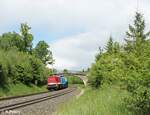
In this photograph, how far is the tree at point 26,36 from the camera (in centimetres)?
11614

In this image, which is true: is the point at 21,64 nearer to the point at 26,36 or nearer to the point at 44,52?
the point at 26,36

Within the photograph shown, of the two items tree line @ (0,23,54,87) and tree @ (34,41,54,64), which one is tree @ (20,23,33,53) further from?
tree @ (34,41,54,64)

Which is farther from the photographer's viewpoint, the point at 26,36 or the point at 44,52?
the point at 44,52

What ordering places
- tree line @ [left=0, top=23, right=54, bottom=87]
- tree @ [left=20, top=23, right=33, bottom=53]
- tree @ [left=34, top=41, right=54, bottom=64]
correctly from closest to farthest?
1. tree line @ [left=0, top=23, right=54, bottom=87]
2. tree @ [left=20, top=23, right=33, bottom=53]
3. tree @ [left=34, top=41, right=54, bottom=64]

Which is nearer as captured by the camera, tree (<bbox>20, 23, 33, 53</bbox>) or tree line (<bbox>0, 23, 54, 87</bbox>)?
tree line (<bbox>0, 23, 54, 87</bbox>)

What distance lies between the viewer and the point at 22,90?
64938 millimetres

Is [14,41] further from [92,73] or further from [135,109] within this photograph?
[135,109]

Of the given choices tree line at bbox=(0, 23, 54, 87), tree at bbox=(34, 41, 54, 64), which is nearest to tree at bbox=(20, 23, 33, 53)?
tree line at bbox=(0, 23, 54, 87)

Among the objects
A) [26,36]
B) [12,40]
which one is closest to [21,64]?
[26,36]

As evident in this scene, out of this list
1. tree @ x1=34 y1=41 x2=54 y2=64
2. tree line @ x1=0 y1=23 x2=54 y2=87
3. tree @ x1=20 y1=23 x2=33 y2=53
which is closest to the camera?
tree line @ x1=0 y1=23 x2=54 y2=87

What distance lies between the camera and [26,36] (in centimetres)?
11938

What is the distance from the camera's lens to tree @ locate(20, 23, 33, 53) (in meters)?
116

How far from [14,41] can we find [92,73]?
83.3 metres

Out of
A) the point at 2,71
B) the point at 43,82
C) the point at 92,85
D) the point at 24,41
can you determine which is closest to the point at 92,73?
the point at 92,85
